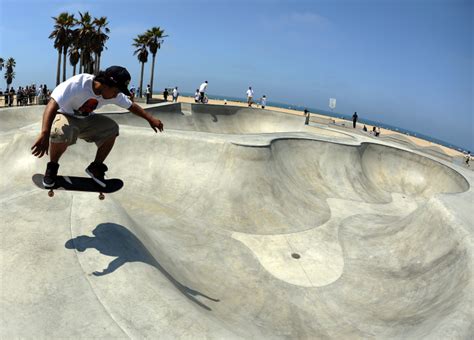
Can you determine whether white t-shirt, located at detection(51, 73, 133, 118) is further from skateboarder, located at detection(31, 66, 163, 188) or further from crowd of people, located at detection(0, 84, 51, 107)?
crowd of people, located at detection(0, 84, 51, 107)

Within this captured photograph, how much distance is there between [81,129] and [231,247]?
550 centimetres

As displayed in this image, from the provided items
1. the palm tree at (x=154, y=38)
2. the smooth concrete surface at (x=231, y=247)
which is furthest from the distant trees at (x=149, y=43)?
the smooth concrete surface at (x=231, y=247)

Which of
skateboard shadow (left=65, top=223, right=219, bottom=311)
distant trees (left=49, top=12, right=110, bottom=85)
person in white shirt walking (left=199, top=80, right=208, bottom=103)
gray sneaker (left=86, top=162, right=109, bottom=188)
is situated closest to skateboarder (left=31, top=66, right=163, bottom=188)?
gray sneaker (left=86, top=162, right=109, bottom=188)

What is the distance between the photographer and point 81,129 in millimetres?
4328

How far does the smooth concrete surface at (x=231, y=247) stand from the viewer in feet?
12.6

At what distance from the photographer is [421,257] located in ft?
26.3

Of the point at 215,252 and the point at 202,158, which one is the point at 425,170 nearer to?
the point at 202,158

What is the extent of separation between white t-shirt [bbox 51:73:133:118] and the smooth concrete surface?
2.13 meters

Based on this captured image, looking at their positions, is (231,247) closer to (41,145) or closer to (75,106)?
(75,106)

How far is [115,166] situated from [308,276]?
25.8 feet

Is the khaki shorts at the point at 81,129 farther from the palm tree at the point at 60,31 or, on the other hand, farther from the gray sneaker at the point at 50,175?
the palm tree at the point at 60,31

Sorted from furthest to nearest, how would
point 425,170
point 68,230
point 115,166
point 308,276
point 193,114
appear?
point 193,114 → point 425,170 → point 115,166 → point 308,276 → point 68,230

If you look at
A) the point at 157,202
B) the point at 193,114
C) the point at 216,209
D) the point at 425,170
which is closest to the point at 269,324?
the point at 216,209

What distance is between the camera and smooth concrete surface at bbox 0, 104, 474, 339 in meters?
3.84
